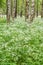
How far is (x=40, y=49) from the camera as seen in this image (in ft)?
28.6

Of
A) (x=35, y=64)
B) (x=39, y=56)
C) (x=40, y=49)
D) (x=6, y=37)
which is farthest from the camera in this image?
(x=6, y=37)

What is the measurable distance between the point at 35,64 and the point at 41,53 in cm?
104

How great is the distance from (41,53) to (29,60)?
90 centimetres

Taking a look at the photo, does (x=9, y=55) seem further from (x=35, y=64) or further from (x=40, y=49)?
(x=40, y=49)

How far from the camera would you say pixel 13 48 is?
8.25m

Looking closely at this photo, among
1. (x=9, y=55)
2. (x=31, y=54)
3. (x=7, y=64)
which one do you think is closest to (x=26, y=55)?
(x=31, y=54)

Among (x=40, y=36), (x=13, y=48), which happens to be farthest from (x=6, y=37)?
(x=13, y=48)

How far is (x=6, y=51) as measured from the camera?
8.02 metres

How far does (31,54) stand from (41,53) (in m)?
0.45

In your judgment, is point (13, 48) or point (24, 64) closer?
point (24, 64)

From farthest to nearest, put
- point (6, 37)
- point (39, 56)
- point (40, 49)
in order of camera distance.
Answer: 1. point (6, 37)
2. point (40, 49)
3. point (39, 56)

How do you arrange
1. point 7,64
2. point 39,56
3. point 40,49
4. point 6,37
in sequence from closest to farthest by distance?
point 7,64, point 39,56, point 40,49, point 6,37

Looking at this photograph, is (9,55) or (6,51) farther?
(6,51)

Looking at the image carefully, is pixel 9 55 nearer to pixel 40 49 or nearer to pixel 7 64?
pixel 7 64
